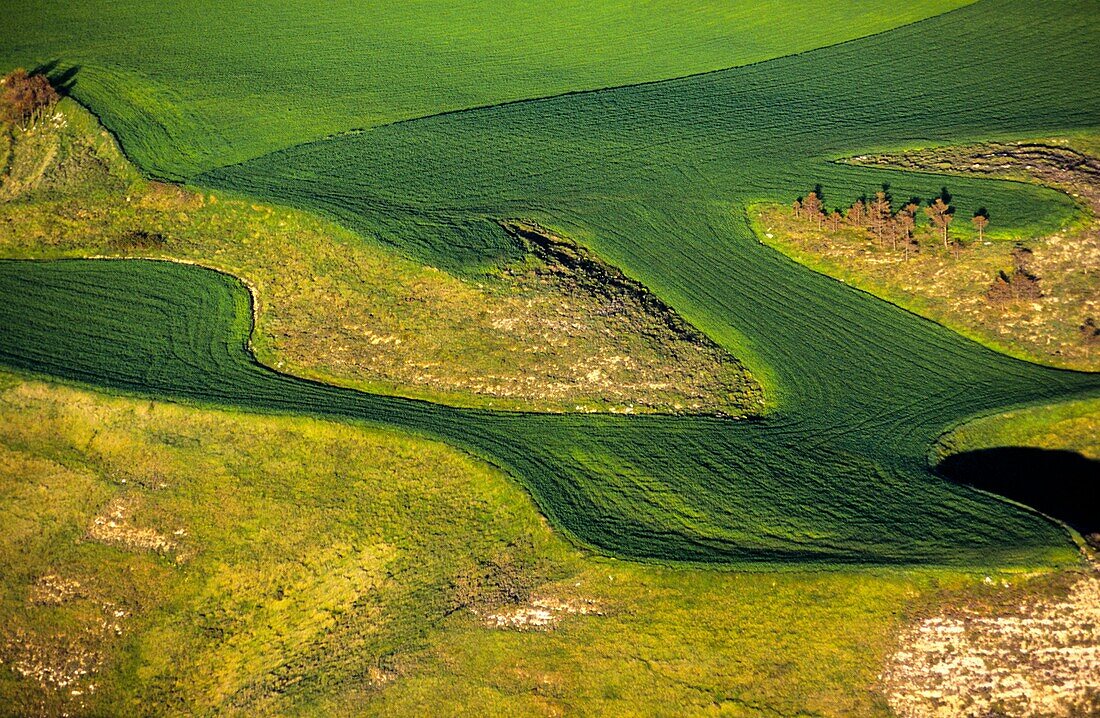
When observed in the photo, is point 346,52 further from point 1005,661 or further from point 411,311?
point 1005,661

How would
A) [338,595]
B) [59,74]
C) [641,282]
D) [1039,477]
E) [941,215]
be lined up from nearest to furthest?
[338,595], [1039,477], [641,282], [941,215], [59,74]

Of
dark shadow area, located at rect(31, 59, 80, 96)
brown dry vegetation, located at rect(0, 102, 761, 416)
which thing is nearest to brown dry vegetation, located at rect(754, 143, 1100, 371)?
brown dry vegetation, located at rect(0, 102, 761, 416)

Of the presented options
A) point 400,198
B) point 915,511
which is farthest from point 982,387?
point 400,198

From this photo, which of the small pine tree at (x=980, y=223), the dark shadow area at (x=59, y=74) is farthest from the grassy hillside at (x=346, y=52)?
the small pine tree at (x=980, y=223)

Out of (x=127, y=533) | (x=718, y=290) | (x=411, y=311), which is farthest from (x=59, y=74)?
(x=718, y=290)

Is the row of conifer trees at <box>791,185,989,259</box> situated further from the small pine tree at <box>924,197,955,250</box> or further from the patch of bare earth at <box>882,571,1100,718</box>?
the patch of bare earth at <box>882,571,1100,718</box>
